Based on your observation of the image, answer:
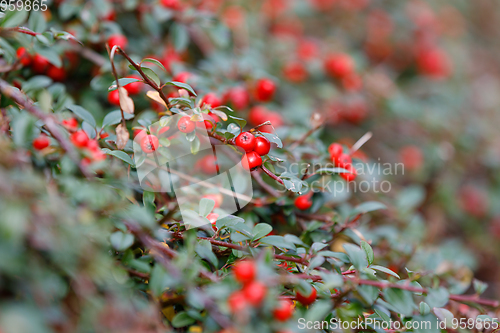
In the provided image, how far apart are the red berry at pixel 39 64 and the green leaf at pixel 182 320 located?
1.29 metres

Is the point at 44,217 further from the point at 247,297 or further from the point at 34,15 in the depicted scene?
the point at 34,15

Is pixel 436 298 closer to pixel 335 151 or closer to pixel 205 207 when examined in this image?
pixel 335 151

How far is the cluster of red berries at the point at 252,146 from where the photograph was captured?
108 centimetres

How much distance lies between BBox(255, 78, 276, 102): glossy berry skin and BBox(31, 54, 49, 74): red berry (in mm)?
1054

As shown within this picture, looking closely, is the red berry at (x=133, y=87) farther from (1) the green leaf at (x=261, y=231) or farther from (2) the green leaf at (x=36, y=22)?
(1) the green leaf at (x=261, y=231)

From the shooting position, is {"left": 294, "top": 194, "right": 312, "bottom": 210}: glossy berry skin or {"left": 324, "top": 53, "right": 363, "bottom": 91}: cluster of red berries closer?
{"left": 294, "top": 194, "right": 312, "bottom": 210}: glossy berry skin

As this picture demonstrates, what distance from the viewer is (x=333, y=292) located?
109 centimetres

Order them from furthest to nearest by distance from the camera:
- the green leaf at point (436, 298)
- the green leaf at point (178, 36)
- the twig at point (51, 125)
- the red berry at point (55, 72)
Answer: the green leaf at point (178, 36)
the red berry at point (55, 72)
the green leaf at point (436, 298)
the twig at point (51, 125)

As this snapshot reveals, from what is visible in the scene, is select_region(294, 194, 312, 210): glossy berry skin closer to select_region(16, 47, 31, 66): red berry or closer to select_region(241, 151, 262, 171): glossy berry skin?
select_region(241, 151, 262, 171): glossy berry skin

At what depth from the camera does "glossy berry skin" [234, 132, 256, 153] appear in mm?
1078

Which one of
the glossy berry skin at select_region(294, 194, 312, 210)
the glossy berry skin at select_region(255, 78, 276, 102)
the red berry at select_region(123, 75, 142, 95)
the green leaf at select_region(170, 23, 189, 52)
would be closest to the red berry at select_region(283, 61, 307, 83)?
the glossy berry skin at select_region(255, 78, 276, 102)

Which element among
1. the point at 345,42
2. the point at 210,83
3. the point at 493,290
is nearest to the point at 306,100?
the point at 210,83

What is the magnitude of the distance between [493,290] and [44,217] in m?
2.65

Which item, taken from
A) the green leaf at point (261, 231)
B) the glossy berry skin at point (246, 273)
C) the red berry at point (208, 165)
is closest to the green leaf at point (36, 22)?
the red berry at point (208, 165)
